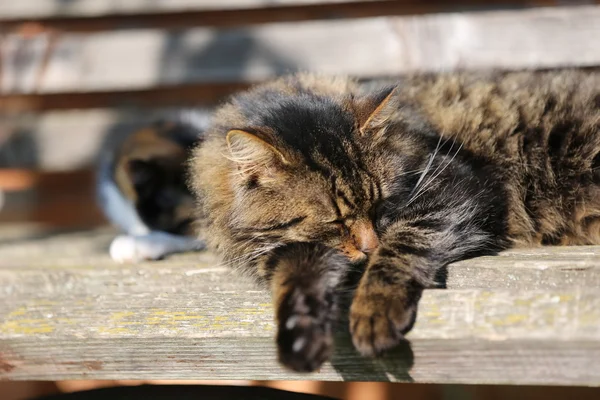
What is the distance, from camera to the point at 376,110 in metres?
1.56

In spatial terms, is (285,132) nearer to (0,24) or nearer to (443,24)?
(443,24)

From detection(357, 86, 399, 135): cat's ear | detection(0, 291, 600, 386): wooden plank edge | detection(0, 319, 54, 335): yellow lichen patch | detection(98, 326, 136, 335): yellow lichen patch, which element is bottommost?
detection(0, 291, 600, 386): wooden plank edge

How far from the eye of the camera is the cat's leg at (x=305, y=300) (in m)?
1.17

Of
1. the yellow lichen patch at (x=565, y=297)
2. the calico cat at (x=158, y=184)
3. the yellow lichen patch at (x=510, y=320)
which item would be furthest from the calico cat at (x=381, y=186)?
the calico cat at (x=158, y=184)

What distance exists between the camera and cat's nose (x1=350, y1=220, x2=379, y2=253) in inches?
58.9

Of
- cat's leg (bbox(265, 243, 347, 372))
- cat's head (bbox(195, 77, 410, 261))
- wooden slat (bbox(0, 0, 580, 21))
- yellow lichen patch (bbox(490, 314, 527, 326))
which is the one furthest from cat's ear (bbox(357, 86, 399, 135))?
wooden slat (bbox(0, 0, 580, 21))

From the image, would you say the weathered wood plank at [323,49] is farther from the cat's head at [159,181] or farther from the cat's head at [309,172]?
the cat's head at [309,172]

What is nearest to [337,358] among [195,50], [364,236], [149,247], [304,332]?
[304,332]

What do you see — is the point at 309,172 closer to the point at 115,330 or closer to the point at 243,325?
the point at 243,325

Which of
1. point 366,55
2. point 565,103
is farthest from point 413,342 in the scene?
point 366,55

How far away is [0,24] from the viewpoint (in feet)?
10.1

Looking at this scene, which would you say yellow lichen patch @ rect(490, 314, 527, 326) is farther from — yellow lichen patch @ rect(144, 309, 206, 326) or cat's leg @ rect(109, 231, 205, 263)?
cat's leg @ rect(109, 231, 205, 263)

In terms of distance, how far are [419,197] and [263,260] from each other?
492mm

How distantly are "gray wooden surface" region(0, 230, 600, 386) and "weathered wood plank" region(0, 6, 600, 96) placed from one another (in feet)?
4.24
